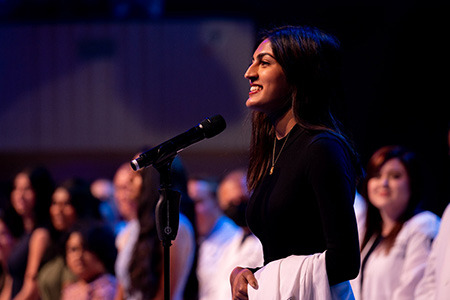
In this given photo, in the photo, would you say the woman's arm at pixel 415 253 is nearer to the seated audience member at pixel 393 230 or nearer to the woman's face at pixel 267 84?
the seated audience member at pixel 393 230

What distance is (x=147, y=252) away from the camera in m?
3.71

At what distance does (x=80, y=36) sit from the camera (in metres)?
9.10

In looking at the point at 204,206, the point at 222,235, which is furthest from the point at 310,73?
the point at 204,206

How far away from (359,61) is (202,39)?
2.70m

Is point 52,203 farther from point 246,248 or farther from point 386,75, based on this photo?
point 386,75

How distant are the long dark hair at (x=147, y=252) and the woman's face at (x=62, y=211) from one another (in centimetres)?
140

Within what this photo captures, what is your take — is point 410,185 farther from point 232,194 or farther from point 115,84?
point 115,84

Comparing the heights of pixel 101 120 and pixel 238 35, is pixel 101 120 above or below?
below

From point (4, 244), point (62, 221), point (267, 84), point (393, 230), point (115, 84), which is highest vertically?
point (115, 84)

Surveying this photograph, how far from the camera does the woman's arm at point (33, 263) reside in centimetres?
510

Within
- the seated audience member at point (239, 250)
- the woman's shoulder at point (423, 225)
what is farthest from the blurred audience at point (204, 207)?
the woman's shoulder at point (423, 225)

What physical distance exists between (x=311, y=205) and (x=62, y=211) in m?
3.51

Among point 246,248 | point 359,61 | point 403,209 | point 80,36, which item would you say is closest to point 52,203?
point 246,248

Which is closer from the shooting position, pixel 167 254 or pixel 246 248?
pixel 167 254
